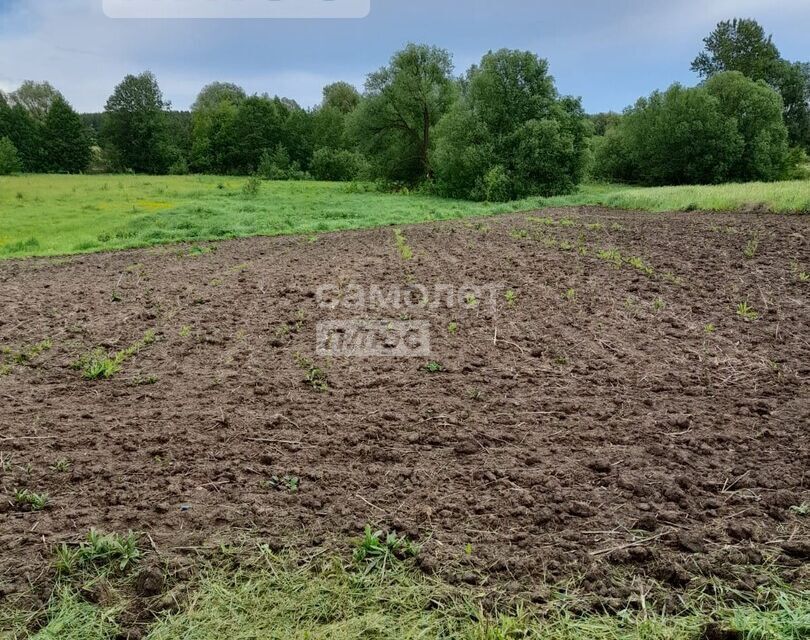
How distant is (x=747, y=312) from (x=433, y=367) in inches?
170

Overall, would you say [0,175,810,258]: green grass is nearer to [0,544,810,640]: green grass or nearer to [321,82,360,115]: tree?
[0,544,810,640]: green grass

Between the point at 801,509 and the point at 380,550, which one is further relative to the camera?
the point at 801,509

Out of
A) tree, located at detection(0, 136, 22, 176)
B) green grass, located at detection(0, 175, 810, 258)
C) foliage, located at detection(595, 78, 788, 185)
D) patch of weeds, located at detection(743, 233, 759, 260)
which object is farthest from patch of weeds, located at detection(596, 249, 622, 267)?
tree, located at detection(0, 136, 22, 176)

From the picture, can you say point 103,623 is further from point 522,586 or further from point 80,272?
point 80,272

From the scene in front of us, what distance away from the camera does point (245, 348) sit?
572 cm

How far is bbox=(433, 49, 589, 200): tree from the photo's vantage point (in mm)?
26062

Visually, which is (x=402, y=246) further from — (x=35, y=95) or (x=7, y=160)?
(x=35, y=95)

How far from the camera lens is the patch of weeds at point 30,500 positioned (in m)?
3.09

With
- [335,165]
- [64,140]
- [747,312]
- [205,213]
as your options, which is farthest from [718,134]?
[64,140]

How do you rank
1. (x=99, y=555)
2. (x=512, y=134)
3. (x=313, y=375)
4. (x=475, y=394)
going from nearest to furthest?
(x=99, y=555), (x=475, y=394), (x=313, y=375), (x=512, y=134)

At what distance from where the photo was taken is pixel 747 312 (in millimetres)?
6508

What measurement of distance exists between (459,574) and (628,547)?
901 mm

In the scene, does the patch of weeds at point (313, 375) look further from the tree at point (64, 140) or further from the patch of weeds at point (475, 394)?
the tree at point (64, 140)

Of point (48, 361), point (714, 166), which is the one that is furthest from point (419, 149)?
point (48, 361)
